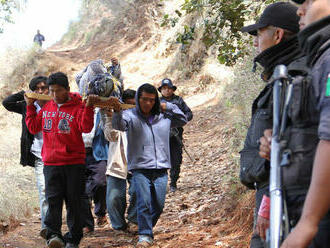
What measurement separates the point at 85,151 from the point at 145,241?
4.32 feet

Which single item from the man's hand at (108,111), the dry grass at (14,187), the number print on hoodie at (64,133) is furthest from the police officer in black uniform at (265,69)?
the dry grass at (14,187)

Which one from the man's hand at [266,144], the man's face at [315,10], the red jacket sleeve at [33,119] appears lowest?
the man's hand at [266,144]

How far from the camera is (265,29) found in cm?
297

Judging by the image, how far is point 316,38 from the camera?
2.07m

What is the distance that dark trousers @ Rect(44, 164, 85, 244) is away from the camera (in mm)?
5633

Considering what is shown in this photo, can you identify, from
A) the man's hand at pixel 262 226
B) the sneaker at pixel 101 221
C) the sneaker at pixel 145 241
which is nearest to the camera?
the man's hand at pixel 262 226

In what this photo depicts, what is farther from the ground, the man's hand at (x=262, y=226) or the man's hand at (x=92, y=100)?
→ the man's hand at (x=92, y=100)

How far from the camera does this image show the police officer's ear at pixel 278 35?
9.53ft

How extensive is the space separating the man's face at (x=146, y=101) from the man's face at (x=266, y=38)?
3049mm

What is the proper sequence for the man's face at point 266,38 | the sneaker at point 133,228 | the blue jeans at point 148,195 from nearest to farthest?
the man's face at point 266,38
the blue jeans at point 148,195
the sneaker at point 133,228

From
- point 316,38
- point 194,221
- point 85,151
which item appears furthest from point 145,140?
point 316,38

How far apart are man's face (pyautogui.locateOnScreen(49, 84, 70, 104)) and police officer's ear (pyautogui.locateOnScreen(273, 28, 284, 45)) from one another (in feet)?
10.7

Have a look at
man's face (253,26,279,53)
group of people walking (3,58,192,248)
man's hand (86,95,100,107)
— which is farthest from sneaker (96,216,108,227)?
man's face (253,26,279,53)

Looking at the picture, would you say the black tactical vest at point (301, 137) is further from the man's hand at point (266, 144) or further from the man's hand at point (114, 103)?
the man's hand at point (114, 103)
